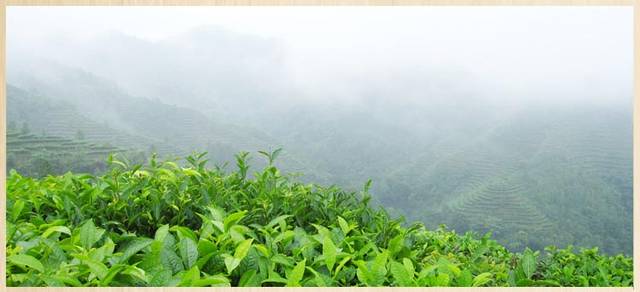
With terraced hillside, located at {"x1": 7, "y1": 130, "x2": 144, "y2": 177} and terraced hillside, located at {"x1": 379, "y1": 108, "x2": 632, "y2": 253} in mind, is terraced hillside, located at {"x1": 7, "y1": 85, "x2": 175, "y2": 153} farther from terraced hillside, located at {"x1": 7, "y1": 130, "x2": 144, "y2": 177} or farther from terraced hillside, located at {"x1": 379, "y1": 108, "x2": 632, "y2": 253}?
terraced hillside, located at {"x1": 379, "y1": 108, "x2": 632, "y2": 253}

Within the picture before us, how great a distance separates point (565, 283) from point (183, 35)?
6.34 feet

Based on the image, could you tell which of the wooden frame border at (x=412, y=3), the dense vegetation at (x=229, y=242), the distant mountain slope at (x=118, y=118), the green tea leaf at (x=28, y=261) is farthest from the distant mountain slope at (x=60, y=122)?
the green tea leaf at (x=28, y=261)

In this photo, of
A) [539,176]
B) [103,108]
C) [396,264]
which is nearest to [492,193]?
[539,176]

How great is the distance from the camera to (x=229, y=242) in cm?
167

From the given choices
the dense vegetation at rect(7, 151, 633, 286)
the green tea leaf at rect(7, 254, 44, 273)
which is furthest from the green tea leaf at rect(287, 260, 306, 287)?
the green tea leaf at rect(7, 254, 44, 273)

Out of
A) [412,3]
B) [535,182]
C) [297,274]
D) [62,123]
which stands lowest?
[297,274]

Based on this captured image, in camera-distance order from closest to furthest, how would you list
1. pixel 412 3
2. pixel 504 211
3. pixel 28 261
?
pixel 28 261 → pixel 412 3 → pixel 504 211

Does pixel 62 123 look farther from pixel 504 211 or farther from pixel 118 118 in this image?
pixel 504 211

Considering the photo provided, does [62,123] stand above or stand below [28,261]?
above

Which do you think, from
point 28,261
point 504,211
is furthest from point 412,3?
A: point 28,261

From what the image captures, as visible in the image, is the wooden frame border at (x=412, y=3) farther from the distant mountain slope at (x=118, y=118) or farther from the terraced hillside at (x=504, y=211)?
the distant mountain slope at (x=118, y=118)

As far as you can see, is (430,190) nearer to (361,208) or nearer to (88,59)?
(361,208)

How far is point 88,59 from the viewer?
2881 millimetres

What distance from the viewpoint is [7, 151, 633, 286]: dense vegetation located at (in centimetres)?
159
